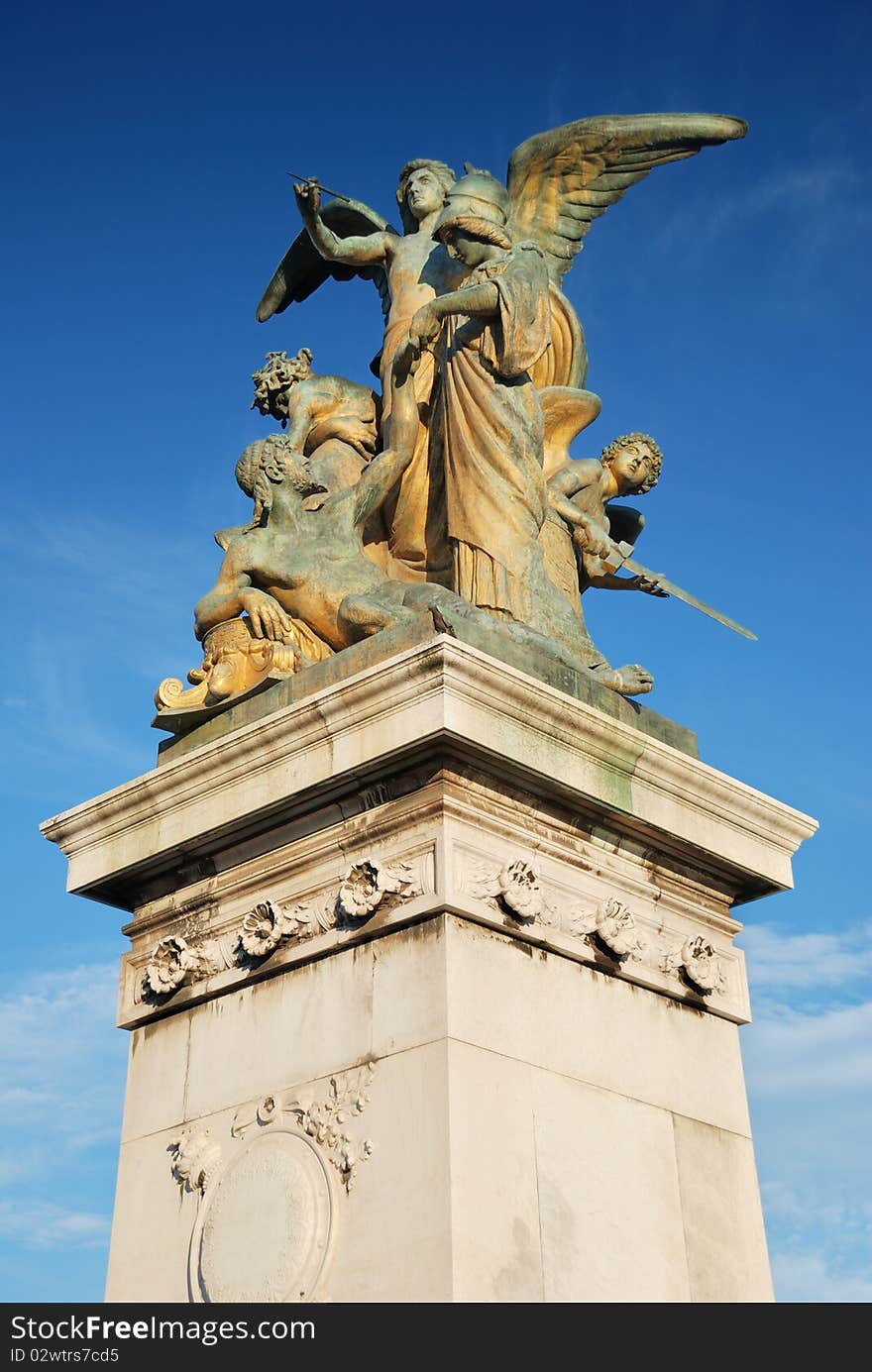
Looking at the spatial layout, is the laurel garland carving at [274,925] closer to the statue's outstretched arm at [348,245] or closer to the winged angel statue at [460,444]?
the winged angel statue at [460,444]

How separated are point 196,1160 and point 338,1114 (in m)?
0.93

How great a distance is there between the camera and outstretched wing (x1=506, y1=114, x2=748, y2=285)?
10.9 meters

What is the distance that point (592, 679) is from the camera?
8758 millimetres

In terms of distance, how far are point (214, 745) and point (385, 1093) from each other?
215cm

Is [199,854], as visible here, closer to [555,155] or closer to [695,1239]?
[695,1239]

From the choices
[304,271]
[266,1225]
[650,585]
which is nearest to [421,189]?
[304,271]

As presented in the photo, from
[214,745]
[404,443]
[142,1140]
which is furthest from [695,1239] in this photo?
[404,443]

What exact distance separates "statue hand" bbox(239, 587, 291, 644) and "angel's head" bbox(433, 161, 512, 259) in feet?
7.57

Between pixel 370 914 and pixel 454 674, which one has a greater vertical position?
pixel 454 674

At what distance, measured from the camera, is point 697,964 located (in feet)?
28.0

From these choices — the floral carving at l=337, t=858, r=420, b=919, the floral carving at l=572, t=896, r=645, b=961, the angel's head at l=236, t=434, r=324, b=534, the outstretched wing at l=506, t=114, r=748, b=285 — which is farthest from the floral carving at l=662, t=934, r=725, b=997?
the outstretched wing at l=506, t=114, r=748, b=285

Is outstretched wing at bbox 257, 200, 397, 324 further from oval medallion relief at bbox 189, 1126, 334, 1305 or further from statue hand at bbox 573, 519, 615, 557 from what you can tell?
oval medallion relief at bbox 189, 1126, 334, 1305

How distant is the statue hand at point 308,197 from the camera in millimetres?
10617

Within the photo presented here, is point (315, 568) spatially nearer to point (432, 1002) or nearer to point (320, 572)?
point (320, 572)
